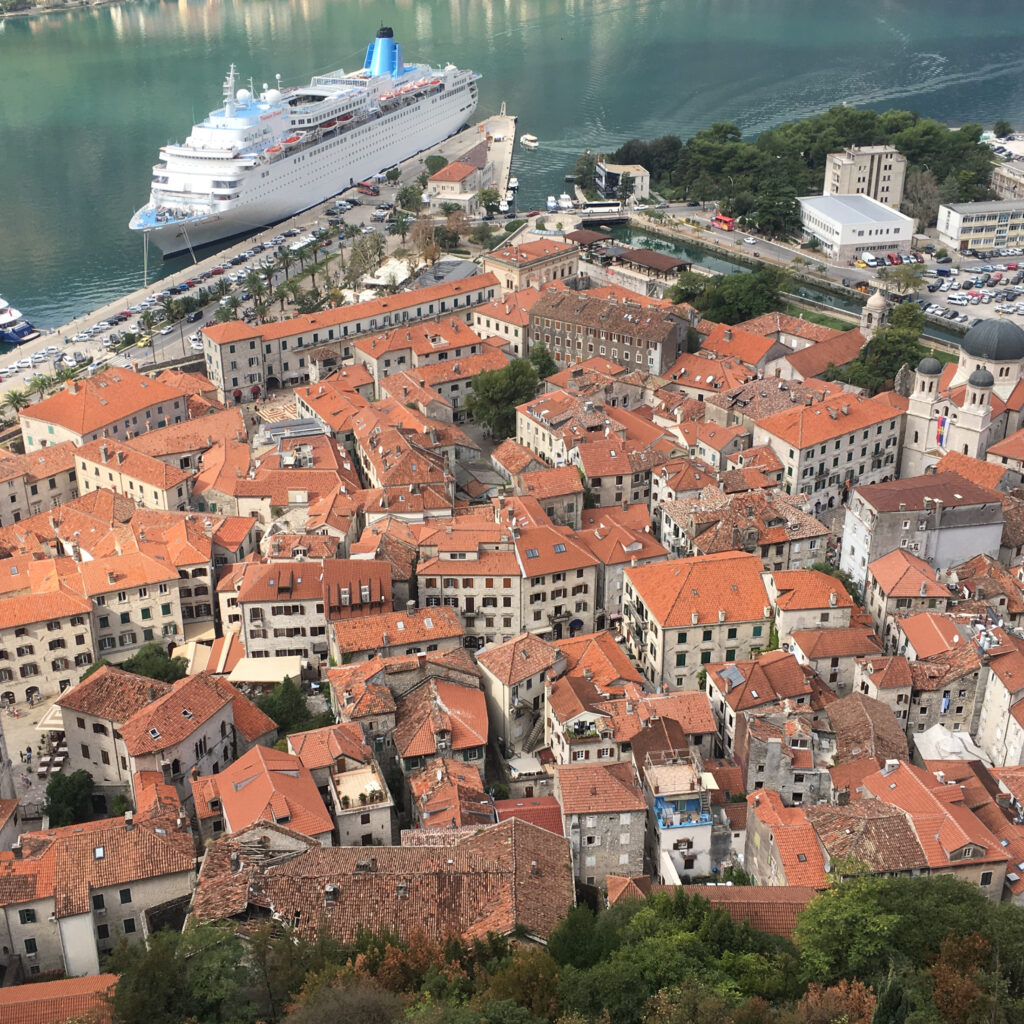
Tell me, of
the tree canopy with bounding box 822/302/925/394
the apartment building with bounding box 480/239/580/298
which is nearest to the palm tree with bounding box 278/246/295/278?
the apartment building with bounding box 480/239/580/298

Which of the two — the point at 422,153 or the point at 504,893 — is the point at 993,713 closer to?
the point at 504,893

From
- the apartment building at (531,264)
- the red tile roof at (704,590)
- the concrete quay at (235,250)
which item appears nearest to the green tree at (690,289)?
the apartment building at (531,264)

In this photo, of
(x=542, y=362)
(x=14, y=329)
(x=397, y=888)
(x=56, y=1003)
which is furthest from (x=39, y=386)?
(x=56, y=1003)

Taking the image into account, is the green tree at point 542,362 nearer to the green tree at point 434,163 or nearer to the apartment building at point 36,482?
the apartment building at point 36,482

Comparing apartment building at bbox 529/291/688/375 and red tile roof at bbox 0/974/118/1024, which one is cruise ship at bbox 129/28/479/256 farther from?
red tile roof at bbox 0/974/118/1024

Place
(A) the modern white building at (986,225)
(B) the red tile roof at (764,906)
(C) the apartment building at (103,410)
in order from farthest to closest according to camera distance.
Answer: (A) the modern white building at (986,225) < (C) the apartment building at (103,410) < (B) the red tile roof at (764,906)

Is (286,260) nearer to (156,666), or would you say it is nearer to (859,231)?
(859,231)

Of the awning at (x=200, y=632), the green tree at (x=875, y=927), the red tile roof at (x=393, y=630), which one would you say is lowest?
the awning at (x=200, y=632)
